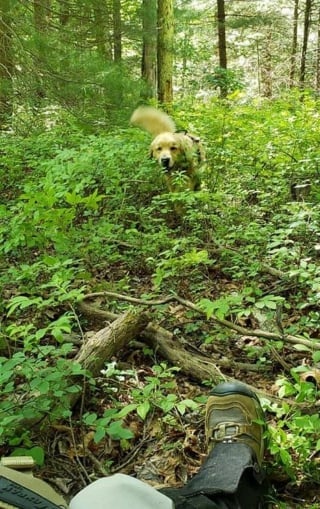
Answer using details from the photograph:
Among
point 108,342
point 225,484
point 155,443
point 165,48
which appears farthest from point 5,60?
point 225,484

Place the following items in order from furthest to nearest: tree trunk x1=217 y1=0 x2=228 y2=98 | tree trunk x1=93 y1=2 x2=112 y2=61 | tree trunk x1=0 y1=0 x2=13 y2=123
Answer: tree trunk x1=217 y1=0 x2=228 y2=98 → tree trunk x1=93 y1=2 x2=112 y2=61 → tree trunk x1=0 y1=0 x2=13 y2=123

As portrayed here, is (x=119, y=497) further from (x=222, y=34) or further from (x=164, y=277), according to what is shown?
(x=222, y=34)

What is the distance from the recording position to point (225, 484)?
5.61 ft

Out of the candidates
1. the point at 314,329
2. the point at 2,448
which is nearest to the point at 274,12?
the point at 314,329

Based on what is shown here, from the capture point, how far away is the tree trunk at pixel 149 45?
8930mm

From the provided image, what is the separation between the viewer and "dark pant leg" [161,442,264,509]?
1.60m

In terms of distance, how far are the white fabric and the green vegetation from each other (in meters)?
0.62

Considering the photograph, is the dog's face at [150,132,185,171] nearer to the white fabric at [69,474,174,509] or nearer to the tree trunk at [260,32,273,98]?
the white fabric at [69,474,174,509]

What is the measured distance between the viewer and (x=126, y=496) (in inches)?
46.2

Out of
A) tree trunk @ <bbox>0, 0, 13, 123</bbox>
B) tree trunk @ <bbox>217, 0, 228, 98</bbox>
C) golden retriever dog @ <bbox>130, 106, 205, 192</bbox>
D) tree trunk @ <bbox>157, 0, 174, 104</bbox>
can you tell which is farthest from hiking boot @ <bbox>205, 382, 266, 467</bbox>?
tree trunk @ <bbox>217, 0, 228, 98</bbox>

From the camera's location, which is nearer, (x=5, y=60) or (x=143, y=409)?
(x=143, y=409)

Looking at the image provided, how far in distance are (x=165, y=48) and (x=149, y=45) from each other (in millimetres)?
967

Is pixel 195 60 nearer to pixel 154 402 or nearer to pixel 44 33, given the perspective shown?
pixel 44 33

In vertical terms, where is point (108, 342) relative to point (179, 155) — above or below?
below
